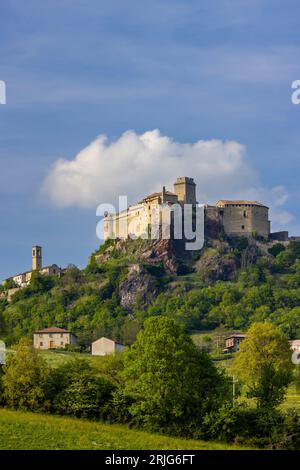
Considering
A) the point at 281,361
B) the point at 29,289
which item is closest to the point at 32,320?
the point at 29,289

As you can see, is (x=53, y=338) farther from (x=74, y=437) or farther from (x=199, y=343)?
(x=74, y=437)

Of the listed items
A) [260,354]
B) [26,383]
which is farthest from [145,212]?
[26,383]

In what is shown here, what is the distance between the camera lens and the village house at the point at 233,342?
120m

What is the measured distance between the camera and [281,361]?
258 ft

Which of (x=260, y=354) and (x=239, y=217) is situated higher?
(x=239, y=217)

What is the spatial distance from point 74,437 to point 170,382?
9998 mm

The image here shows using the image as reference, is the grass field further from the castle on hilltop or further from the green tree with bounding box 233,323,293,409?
the castle on hilltop

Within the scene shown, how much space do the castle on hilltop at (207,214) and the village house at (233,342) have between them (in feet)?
131

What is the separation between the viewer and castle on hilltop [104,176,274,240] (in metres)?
162

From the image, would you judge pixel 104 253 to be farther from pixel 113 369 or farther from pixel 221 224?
pixel 113 369

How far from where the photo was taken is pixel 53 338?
126062mm

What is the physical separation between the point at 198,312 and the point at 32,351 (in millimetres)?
86759

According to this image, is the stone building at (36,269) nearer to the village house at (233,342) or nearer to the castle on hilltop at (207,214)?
the castle on hilltop at (207,214)
